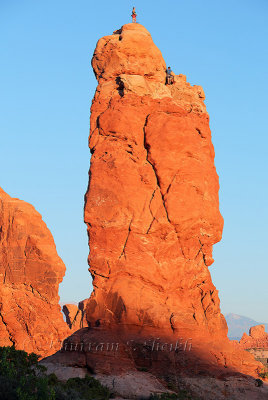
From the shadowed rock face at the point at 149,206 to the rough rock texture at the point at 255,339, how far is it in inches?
2155

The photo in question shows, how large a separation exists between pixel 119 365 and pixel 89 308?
4708 mm

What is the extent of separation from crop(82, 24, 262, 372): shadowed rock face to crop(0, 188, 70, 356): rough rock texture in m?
30.5

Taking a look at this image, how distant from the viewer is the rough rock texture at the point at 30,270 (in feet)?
244

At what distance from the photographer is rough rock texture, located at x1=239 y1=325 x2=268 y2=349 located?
98812mm

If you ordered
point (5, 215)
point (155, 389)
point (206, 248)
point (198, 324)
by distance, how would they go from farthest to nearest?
1. point (5, 215)
2. point (206, 248)
3. point (198, 324)
4. point (155, 389)

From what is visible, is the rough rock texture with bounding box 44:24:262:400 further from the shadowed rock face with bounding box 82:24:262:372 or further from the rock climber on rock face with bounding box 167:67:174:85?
the rock climber on rock face with bounding box 167:67:174:85

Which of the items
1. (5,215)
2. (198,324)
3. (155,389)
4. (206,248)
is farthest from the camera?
(5,215)

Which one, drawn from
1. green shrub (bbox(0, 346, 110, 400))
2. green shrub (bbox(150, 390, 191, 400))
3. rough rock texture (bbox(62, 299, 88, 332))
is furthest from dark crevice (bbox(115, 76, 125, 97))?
rough rock texture (bbox(62, 299, 88, 332))

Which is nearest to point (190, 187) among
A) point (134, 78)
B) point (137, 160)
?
point (137, 160)

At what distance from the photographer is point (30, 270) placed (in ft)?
249

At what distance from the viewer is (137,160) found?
4538 centimetres

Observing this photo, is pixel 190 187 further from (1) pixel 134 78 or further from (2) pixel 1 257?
(2) pixel 1 257

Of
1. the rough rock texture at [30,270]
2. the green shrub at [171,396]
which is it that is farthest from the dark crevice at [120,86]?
the rough rock texture at [30,270]

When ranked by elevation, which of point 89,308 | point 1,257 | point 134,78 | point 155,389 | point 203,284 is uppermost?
point 134,78
